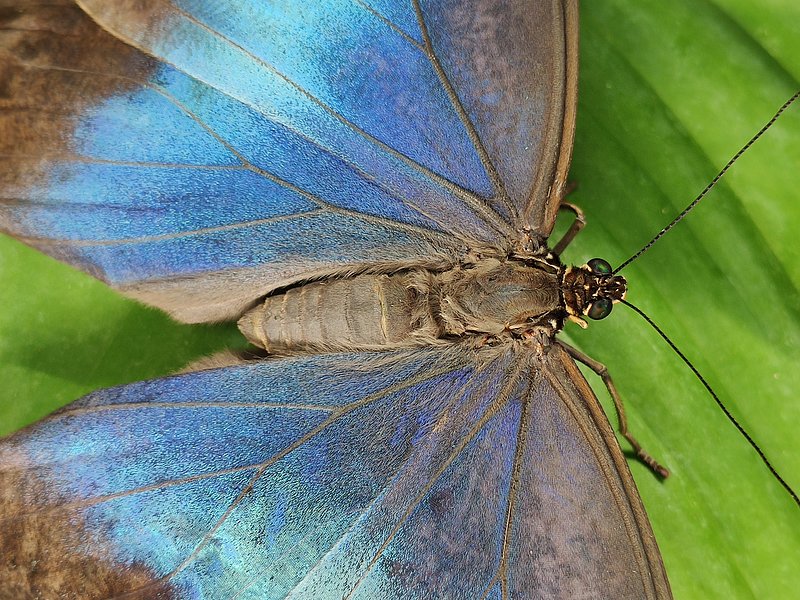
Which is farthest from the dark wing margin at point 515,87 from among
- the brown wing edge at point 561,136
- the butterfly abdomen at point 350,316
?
the butterfly abdomen at point 350,316

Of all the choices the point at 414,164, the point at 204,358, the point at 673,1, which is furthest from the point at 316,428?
the point at 673,1

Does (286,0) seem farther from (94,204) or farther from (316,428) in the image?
(316,428)

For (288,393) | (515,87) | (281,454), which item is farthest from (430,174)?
(281,454)

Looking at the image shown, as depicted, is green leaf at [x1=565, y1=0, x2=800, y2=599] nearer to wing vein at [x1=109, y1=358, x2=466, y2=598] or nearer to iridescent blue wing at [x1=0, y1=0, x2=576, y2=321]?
iridescent blue wing at [x1=0, y1=0, x2=576, y2=321]

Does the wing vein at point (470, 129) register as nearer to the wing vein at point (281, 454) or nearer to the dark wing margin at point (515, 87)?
the dark wing margin at point (515, 87)

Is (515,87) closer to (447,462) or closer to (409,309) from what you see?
(409,309)

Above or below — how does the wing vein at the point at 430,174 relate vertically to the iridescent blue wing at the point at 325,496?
above
